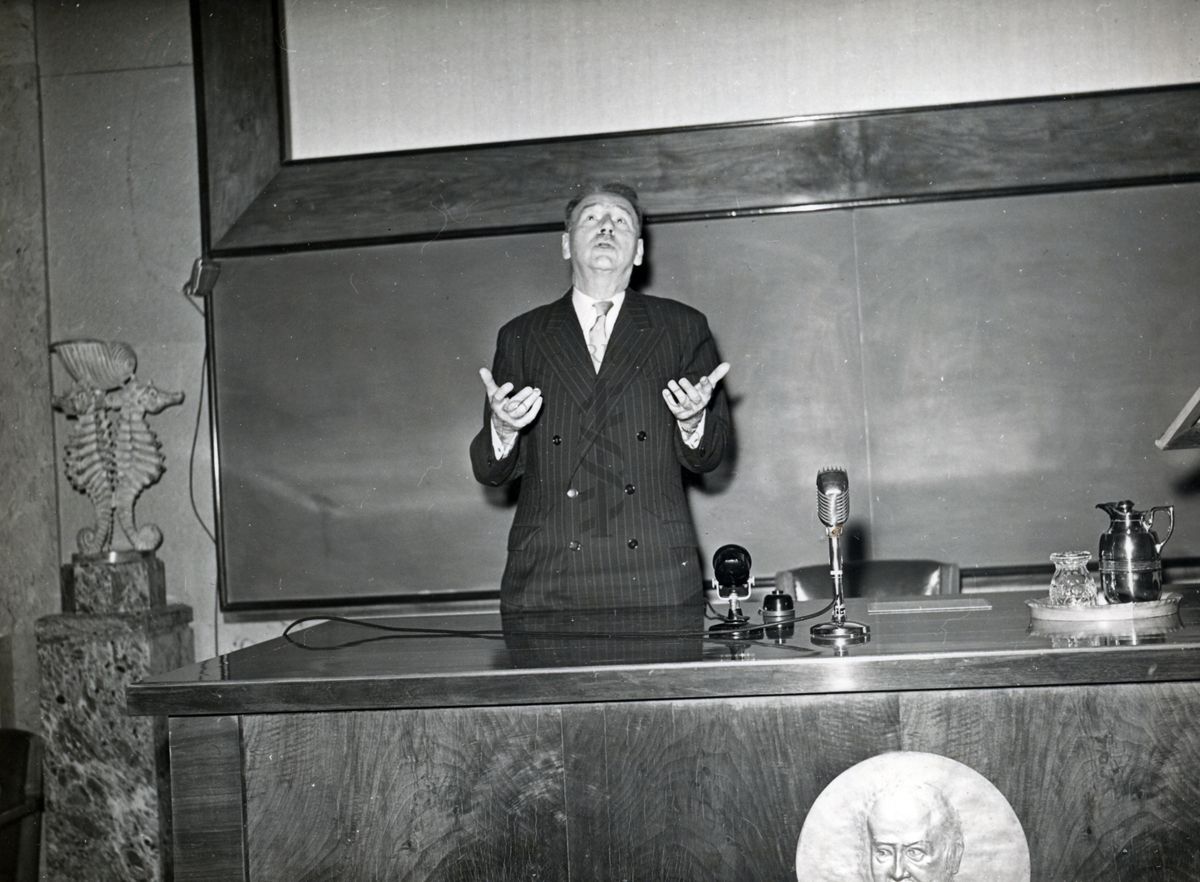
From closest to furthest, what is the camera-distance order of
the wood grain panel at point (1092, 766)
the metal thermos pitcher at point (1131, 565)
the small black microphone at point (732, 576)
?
the wood grain panel at point (1092, 766) → the metal thermos pitcher at point (1131, 565) → the small black microphone at point (732, 576)

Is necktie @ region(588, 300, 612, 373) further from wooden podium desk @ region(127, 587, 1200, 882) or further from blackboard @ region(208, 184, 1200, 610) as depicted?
wooden podium desk @ region(127, 587, 1200, 882)

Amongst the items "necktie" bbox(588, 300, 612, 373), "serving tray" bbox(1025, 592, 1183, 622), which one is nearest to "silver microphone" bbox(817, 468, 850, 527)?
"serving tray" bbox(1025, 592, 1183, 622)

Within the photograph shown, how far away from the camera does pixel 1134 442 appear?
12.2 ft

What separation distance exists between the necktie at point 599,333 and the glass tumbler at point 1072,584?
4.30 feet

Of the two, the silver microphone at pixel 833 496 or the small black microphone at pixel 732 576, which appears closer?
the silver microphone at pixel 833 496

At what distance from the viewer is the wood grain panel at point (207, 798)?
6.01 ft

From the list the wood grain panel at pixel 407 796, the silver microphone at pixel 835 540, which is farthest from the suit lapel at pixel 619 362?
the wood grain panel at pixel 407 796

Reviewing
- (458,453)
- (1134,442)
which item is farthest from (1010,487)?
(458,453)

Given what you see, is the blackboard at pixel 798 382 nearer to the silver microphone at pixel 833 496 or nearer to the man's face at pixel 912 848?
the silver microphone at pixel 833 496

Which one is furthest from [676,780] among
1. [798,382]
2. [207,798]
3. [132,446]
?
[132,446]

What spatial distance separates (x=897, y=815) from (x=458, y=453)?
2.47 metres

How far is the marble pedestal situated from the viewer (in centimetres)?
360

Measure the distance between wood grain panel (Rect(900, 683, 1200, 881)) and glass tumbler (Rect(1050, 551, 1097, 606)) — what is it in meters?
0.35

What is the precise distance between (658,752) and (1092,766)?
636mm
